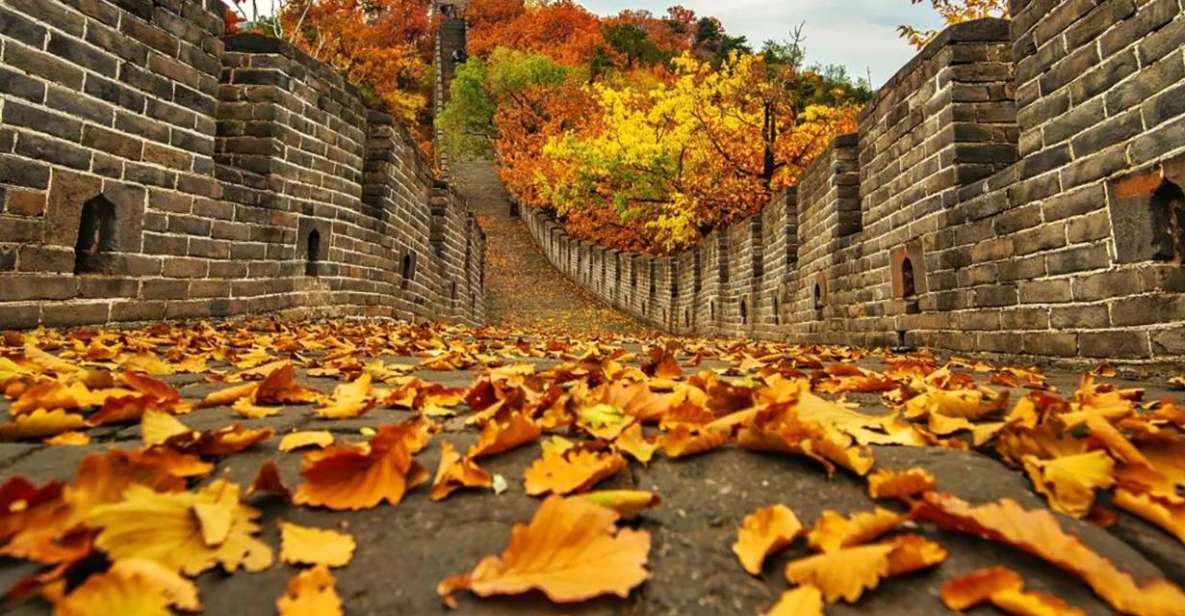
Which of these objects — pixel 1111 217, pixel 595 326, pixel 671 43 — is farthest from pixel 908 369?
pixel 671 43

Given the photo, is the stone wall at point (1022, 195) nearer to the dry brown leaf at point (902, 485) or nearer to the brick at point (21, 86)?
the dry brown leaf at point (902, 485)

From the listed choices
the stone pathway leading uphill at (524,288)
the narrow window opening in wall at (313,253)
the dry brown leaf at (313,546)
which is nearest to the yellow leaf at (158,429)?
the dry brown leaf at (313,546)

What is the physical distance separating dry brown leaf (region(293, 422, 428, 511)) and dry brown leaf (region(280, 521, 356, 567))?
9 cm

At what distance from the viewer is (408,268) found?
9281 mm

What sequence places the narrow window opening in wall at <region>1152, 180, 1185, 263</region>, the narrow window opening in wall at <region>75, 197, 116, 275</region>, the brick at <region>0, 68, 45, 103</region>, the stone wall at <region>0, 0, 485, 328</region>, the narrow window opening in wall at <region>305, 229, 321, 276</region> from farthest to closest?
the narrow window opening in wall at <region>305, 229, 321, 276</region> < the narrow window opening in wall at <region>75, 197, 116, 275</region> < the stone wall at <region>0, 0, 485, 328</region> < the brick at <region>0, 68, 45, 103</region> < the narrow window opening in wall at <region>1152, 180, 1185, 263</region>

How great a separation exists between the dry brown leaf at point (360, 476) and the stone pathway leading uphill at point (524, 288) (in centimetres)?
1034

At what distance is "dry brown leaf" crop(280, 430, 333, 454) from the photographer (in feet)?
4.50

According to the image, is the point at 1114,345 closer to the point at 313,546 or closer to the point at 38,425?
the point at 313,546

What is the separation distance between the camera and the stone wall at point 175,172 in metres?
3.71

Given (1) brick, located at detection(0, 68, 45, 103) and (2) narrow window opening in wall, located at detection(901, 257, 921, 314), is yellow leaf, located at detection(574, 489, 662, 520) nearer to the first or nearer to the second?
(1) brick, located at detection(0, 68, 45, 103)

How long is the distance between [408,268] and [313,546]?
→ 28.9ft

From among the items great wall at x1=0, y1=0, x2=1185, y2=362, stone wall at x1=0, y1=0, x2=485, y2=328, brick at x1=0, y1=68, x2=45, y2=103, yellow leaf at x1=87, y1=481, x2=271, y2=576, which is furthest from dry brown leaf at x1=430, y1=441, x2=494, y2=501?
brick at x1=0, y1=68, x2=45, y2=103

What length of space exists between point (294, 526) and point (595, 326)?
14256 millimetres

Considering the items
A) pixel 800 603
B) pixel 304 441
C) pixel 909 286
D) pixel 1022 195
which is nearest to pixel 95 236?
pixel 304 441
